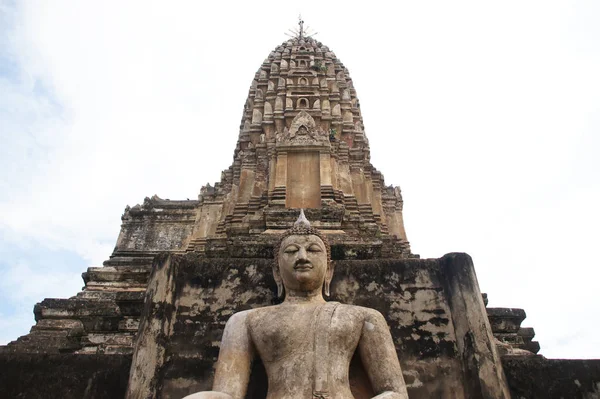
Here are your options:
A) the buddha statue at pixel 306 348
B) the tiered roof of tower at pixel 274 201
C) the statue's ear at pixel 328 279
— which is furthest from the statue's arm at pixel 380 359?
the tiered roof of tower at pixel 274 201

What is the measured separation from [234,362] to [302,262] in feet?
4.10

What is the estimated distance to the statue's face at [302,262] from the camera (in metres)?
4.85

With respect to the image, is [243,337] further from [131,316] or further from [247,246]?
[131,316]

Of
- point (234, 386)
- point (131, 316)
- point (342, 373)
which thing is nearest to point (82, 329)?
point (131, 316)

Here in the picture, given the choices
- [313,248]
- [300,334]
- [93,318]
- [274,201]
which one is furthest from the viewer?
[274,201]

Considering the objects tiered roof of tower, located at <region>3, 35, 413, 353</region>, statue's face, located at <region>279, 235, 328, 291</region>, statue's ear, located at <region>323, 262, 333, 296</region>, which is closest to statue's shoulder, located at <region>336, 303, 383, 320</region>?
statue's face, located at <region>279, 235, 328, 291</region>

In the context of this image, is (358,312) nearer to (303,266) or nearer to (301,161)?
(303,266)

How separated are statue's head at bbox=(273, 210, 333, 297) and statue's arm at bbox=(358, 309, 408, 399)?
71 cm

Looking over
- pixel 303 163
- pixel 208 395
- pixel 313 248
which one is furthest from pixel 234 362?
pixel 303 163

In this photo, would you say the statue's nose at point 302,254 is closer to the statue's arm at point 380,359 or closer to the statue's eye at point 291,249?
the statue's eye at point 291,249

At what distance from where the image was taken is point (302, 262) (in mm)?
4906

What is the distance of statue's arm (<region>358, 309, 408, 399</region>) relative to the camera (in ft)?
13.5

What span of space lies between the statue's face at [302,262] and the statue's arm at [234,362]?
0.64m

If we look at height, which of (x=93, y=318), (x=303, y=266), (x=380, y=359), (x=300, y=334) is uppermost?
(x=93, y=318)
